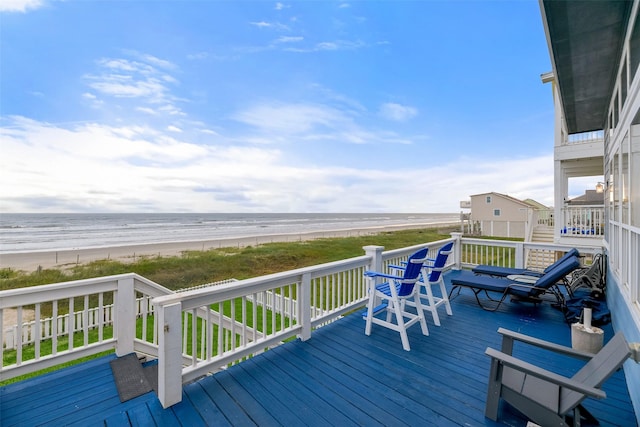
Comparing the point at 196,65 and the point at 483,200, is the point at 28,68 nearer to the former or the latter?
the point at 196,65

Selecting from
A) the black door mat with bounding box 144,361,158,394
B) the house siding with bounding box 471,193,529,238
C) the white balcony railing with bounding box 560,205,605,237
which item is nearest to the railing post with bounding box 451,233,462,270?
the white balcony railing with bounding box 560,205,605,237

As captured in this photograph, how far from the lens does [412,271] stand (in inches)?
116

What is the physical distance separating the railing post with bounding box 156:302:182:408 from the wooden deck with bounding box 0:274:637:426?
0.09 metres

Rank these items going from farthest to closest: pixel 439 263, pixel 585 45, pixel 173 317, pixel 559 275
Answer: pixel 439 263 → pixel 559 275 → pixel 585 45 → pixel 173 317

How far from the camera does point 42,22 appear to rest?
5145 mm

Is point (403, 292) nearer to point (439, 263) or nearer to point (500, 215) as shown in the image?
point (439, 263)

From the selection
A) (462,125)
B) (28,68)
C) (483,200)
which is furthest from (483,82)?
(483,200)

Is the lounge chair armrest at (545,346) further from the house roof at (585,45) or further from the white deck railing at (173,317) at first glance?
the house roof at (585,45)

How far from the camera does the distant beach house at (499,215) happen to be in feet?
71.8

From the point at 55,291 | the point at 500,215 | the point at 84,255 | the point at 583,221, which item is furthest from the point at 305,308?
the point at 500,215

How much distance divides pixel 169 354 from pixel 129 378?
1000 millimetres

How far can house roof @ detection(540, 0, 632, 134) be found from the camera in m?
2.36

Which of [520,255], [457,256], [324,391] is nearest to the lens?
[324,391]

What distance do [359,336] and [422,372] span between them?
0.88 m
